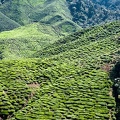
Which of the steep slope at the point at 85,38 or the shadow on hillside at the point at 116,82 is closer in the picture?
the shadow on hillside at the point at 116,82

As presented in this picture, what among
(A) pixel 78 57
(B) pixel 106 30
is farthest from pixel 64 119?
(B) pixel 106 30

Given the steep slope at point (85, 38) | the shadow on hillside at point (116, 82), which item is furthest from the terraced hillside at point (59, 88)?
the steep slope at point (85, 38)

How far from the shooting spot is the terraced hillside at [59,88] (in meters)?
59.8

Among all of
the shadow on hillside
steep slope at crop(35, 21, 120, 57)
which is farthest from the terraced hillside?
steep slope at crop(35, 21, 120, 57)

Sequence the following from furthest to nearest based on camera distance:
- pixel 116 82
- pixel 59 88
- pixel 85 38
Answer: pixel 85 38 → pixel 59 88 → pixel 116 82

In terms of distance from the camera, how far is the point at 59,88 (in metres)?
68.2

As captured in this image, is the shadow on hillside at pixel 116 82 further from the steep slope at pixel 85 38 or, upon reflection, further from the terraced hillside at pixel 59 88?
the steep slope at pixel 85 38

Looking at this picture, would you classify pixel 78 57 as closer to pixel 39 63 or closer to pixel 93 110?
pixel 39 63

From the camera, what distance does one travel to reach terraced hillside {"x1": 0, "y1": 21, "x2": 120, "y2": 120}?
59781 millimetres

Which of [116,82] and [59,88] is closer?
[116,82]

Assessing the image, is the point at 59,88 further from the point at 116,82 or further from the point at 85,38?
the point at 85,38

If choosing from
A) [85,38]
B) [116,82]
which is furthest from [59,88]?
[85,38]

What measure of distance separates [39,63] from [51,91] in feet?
50.9

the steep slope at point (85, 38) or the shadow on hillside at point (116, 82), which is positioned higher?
the steep slope at point (85, 38)
